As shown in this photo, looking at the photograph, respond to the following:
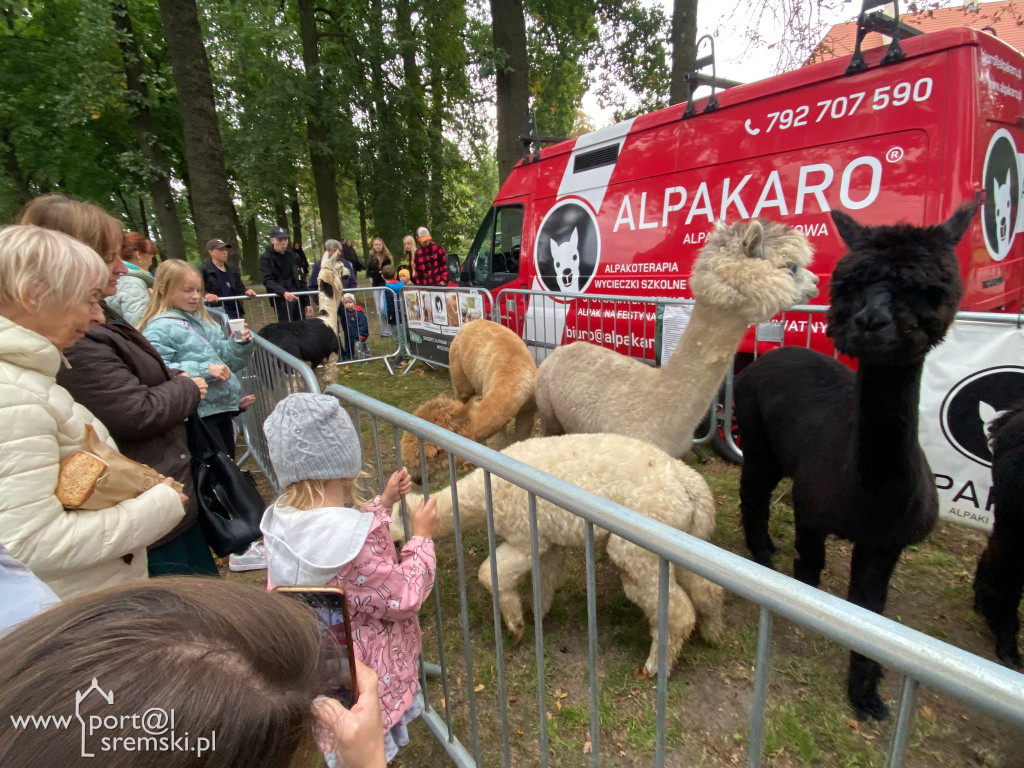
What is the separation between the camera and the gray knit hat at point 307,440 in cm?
145

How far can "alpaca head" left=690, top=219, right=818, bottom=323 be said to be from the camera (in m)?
2.64

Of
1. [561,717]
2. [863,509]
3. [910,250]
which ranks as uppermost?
[910,250]

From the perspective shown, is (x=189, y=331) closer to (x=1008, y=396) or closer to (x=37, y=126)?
(x=1008, y=396)

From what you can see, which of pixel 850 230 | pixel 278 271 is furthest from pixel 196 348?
pixel 278 271

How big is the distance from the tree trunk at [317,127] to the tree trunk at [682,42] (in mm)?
8461

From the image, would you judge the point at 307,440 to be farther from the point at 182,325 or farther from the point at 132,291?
the point at 132,291

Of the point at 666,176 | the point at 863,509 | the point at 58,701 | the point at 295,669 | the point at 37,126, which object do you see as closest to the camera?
the point at 58,701

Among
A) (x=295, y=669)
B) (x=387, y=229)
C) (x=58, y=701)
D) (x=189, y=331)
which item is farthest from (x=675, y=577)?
(x=387, y=229)

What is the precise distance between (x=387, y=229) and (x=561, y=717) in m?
15.9

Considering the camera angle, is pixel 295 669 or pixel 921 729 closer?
pixel 295 669

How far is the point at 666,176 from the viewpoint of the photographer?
171 inches

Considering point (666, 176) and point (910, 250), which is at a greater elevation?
point (666, 176)

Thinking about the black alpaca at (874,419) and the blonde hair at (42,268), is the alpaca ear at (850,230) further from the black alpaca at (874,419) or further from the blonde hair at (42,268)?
the blonde hair at (42,268)

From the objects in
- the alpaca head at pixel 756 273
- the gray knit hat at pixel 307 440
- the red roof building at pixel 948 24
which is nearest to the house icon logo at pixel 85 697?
the gray knit hat at pixel 307 440
